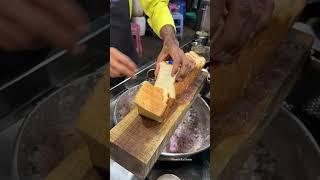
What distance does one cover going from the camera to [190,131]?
548 mm

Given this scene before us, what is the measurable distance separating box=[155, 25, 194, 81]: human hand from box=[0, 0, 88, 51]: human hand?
130 millimetres

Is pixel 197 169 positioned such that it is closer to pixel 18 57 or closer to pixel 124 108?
pixel 124 108

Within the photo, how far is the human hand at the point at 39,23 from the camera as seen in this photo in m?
0.22

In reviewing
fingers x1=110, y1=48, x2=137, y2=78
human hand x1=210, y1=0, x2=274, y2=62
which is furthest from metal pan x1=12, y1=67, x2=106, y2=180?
human hand x1=210, y1=0, x2=274, y2=62

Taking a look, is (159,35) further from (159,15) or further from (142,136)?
(142,136)

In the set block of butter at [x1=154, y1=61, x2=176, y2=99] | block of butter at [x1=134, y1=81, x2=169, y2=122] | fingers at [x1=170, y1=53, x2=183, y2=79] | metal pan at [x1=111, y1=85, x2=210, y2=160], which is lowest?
metal pan at [x1=111, y1=85, x2=210, y2=160]

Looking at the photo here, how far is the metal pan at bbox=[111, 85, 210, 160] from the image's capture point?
0.45 metres

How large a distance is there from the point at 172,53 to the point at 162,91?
89 millimetres

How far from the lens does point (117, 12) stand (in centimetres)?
39

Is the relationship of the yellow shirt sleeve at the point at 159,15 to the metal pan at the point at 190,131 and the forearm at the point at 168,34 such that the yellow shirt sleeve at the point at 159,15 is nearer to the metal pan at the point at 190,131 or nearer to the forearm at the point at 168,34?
the forearm at the point at 168,34

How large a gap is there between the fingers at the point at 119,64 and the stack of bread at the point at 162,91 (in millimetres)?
70

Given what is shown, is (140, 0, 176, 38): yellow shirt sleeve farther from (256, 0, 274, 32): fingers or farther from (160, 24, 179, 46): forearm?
(256, 0, 274, 32): fingers

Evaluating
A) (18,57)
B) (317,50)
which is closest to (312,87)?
(317,50)

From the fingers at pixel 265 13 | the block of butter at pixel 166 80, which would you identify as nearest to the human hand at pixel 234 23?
the fingers at pixel 265 13
